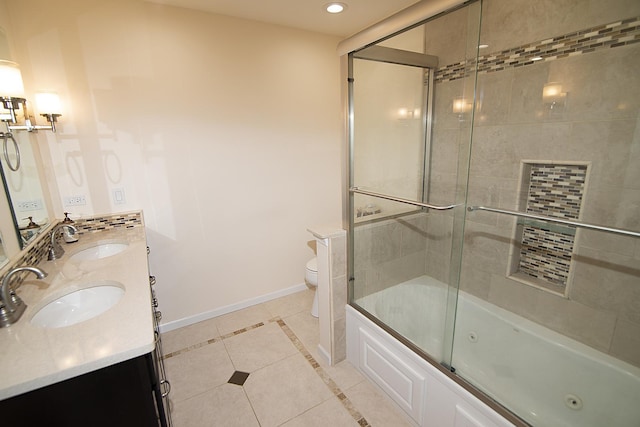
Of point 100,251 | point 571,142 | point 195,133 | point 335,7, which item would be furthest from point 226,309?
point 571,142

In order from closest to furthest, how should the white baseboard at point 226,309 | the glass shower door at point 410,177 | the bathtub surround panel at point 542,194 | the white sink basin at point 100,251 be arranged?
the bathtub surround panel at point 542,194 < the glass shower door at point 410,177 < the white sink basin at point 100,251 < the white baseboard at point 226,309

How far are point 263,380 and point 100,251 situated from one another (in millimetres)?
1420

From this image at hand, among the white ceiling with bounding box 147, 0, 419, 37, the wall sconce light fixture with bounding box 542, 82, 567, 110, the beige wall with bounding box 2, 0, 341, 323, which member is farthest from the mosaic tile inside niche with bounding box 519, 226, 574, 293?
the white ceiling with bounding box 147, 0, 419, 37

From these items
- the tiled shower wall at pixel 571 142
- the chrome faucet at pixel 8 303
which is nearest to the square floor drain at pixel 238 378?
the chrome faucet at pixel 8 303

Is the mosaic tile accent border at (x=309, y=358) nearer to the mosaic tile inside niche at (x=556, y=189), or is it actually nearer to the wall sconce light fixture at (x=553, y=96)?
the mosaic tile inside niche at (x=556, y=189)

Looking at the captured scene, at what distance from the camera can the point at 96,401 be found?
97 centimetres

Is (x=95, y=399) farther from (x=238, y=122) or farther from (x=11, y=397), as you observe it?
(x=238, y=122)

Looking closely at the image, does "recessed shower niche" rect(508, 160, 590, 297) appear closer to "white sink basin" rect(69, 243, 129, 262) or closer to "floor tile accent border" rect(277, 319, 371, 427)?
"floor tile accent border" rect(277, 319, 371, 427)

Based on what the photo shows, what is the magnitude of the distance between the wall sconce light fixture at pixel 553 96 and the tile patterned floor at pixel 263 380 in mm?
2077

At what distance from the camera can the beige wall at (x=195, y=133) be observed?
201 cm

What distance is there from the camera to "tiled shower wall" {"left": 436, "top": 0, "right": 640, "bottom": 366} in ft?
5.09

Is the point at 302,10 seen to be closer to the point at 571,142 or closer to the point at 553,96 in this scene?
the point at 553,96

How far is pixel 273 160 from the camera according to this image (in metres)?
2.78

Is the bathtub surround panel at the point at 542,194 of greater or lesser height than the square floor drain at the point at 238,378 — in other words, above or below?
above
